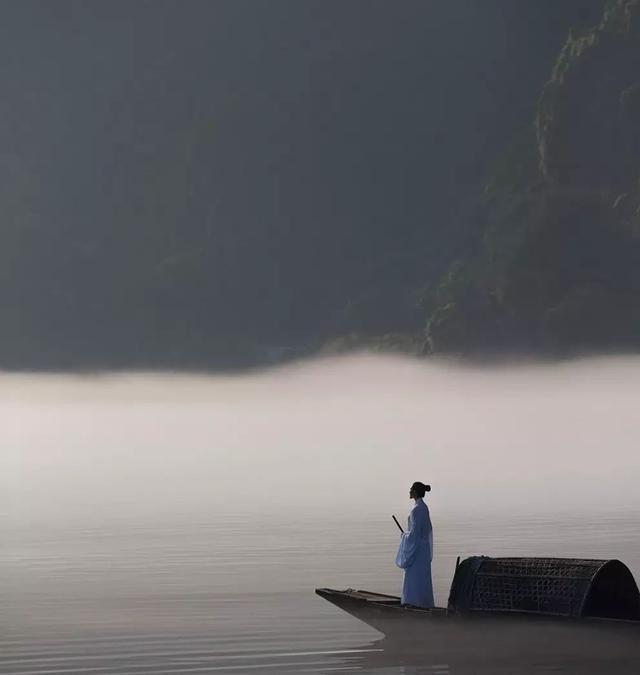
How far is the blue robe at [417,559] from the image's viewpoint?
26.2 m

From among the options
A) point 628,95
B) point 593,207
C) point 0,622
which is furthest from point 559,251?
point 0,622

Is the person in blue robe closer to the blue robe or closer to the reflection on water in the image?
the blue robe

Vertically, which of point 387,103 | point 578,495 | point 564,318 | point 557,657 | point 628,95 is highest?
point 387,103

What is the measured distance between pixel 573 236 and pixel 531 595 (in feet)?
447

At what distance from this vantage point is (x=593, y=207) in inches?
6289

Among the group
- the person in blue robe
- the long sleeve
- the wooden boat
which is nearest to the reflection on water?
the wooden boat

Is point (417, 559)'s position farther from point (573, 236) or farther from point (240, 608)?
point (573, 236)

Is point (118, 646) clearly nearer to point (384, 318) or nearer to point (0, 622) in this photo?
point (0, 622)

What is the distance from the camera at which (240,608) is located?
1391 inches

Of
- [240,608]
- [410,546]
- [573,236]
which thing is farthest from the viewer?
[573,236]

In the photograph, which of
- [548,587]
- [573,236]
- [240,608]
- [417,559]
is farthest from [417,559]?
[573,236]

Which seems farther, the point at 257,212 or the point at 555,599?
the point at 257,212

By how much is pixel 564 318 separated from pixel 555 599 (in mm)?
145881

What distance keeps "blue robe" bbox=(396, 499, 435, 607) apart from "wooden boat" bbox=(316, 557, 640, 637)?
461 millimetres
